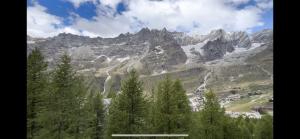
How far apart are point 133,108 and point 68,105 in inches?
74.6

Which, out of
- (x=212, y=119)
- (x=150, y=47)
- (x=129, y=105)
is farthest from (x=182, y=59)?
(x=129, y=105)

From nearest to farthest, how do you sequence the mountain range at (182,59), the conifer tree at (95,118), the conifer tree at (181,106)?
the conifer tree at (181,106) → the conifer tree at (95,118) → the mountain range at (182,59)

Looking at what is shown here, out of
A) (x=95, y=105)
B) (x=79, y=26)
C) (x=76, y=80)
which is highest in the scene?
(x=79, y=26)

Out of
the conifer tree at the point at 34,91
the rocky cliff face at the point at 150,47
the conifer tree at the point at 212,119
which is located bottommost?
the conifer tree at the point at 212,119

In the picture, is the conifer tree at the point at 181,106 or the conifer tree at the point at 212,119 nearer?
the conifer tree at the point at 181,106

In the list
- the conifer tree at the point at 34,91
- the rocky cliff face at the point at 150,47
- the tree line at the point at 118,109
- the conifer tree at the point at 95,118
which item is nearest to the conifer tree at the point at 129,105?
the tree line at the point at 118,109

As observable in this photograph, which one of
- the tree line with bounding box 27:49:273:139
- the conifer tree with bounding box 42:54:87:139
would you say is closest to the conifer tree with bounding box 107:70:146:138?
the tree line with bounding box 27:49:273:139

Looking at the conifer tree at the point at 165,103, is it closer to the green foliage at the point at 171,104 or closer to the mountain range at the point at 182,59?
the green foliage at the point at 171,104

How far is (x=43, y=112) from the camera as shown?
8.93 metres

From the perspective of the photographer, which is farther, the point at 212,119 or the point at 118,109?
the point at 212,119

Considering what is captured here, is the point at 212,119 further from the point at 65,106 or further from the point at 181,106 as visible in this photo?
the point at 65,106

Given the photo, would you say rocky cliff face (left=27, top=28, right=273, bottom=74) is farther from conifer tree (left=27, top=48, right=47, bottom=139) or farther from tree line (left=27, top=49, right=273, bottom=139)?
conifer tree (left=27, top=48, right=47, bottom=139)
